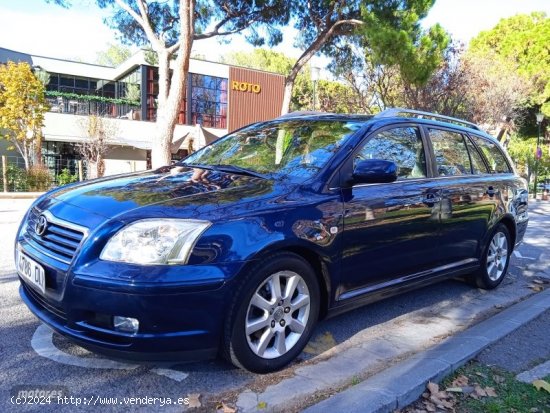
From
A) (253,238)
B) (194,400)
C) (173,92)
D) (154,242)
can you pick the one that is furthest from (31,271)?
(173,92)

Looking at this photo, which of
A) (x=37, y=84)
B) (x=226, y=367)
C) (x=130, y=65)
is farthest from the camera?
(x=130, y=65)

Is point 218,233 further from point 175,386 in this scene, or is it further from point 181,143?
point 181,143

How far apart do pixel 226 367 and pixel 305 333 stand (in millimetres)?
558

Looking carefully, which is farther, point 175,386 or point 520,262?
point 520,262

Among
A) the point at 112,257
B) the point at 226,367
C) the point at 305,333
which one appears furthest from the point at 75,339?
the point at 305,333

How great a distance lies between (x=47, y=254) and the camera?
2.85 metres

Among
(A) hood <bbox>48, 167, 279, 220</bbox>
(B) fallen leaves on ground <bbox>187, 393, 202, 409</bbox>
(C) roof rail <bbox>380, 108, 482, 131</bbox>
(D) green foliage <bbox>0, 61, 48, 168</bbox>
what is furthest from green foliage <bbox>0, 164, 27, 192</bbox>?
(B) fallen leaves on ground <bbox>187, 393, 202, 409</bbox>

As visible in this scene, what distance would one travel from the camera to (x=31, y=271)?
118 inches

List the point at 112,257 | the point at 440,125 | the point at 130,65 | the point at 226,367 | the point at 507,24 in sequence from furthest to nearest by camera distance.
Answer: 1. the point at 507,24
2. the point at 130,65
3. the point at 440,125
4. the point at 226,367
5. the point at 112,257

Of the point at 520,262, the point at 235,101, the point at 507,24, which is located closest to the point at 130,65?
the point at 235,101

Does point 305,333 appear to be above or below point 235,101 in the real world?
below

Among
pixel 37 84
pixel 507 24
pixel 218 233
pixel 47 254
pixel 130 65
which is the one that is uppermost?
pixel 507 24

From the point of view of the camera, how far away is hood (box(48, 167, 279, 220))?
2754 mm

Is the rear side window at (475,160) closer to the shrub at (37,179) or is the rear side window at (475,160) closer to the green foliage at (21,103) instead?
the shrub at (37,179)
